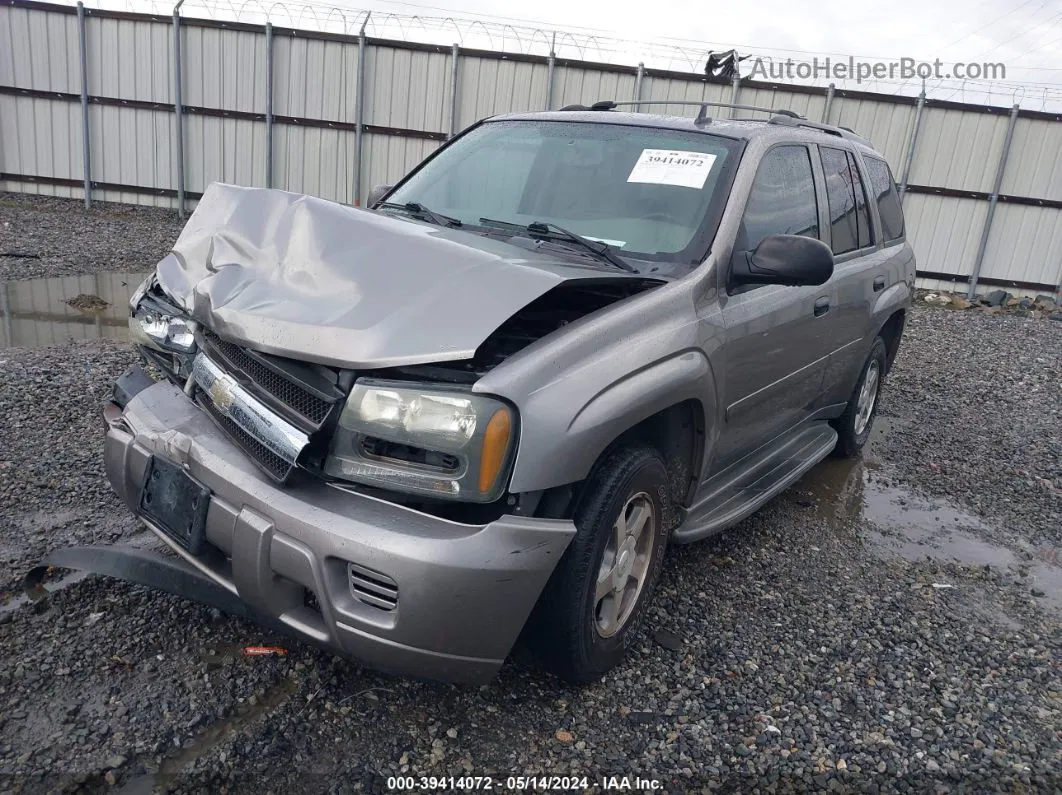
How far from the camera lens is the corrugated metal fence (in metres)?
13.0

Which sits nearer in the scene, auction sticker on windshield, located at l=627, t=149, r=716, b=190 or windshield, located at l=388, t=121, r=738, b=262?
windshield, located at l=388, t=121, r=738, b=262

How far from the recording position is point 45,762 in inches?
87.2

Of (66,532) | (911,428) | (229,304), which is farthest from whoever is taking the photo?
(911,428)

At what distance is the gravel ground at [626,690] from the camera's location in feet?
7.71

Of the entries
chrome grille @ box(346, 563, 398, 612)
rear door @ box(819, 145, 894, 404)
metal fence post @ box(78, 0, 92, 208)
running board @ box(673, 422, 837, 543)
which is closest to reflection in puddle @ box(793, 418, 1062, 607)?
running board @ box(673, 422, 837, 543)

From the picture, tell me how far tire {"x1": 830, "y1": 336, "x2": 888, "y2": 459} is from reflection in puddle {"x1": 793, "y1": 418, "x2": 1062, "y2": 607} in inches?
6.2

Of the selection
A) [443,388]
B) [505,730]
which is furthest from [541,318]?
[505,730]

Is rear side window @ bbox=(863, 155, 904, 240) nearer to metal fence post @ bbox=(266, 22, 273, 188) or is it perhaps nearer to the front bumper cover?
the front bumper cover

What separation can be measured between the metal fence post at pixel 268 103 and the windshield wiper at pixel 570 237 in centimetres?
1133

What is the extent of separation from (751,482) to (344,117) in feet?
37.7

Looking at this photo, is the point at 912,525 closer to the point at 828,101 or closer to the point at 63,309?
the point at 63,309

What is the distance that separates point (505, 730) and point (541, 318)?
1.27 metres

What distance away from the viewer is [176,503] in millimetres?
2451

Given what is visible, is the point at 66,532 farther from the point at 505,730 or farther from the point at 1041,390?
the point at 1041,390
